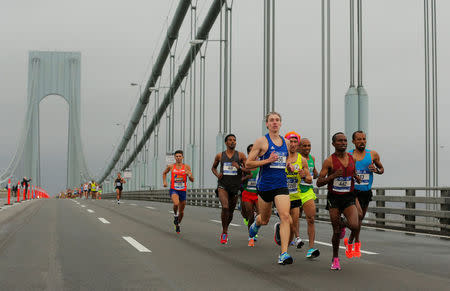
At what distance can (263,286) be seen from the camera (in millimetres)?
5922

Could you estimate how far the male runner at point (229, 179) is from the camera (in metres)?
10.2

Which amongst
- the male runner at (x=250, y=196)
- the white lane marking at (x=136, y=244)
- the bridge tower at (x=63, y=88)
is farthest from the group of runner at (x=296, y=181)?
the bridge tower at (x=63, y=88)

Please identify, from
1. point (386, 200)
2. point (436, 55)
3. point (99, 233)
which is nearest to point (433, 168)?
→ point (386, 200)

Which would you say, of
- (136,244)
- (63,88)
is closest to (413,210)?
(136,244)

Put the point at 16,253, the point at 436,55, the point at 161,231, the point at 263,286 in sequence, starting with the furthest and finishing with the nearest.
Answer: the point at 436,55 → the point at 161,231 → the point at 16,253 → the point at 263,286

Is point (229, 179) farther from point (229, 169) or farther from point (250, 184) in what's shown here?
point (250, 184)

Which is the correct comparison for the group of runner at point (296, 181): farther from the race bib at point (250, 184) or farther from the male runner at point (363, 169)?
the race bib at point (250, 184)

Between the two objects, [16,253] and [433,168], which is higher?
[433,168]

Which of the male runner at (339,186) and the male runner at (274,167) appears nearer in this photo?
the male runner at (339,186)

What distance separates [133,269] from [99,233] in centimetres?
516

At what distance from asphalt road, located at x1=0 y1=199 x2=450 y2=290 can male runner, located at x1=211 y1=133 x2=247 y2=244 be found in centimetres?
47

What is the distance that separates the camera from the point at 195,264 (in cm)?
759

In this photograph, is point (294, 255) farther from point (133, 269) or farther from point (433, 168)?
point (433, 168)

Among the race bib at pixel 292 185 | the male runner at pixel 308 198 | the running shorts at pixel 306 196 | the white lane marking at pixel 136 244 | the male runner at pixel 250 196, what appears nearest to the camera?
the male runner at pixel 308 198
